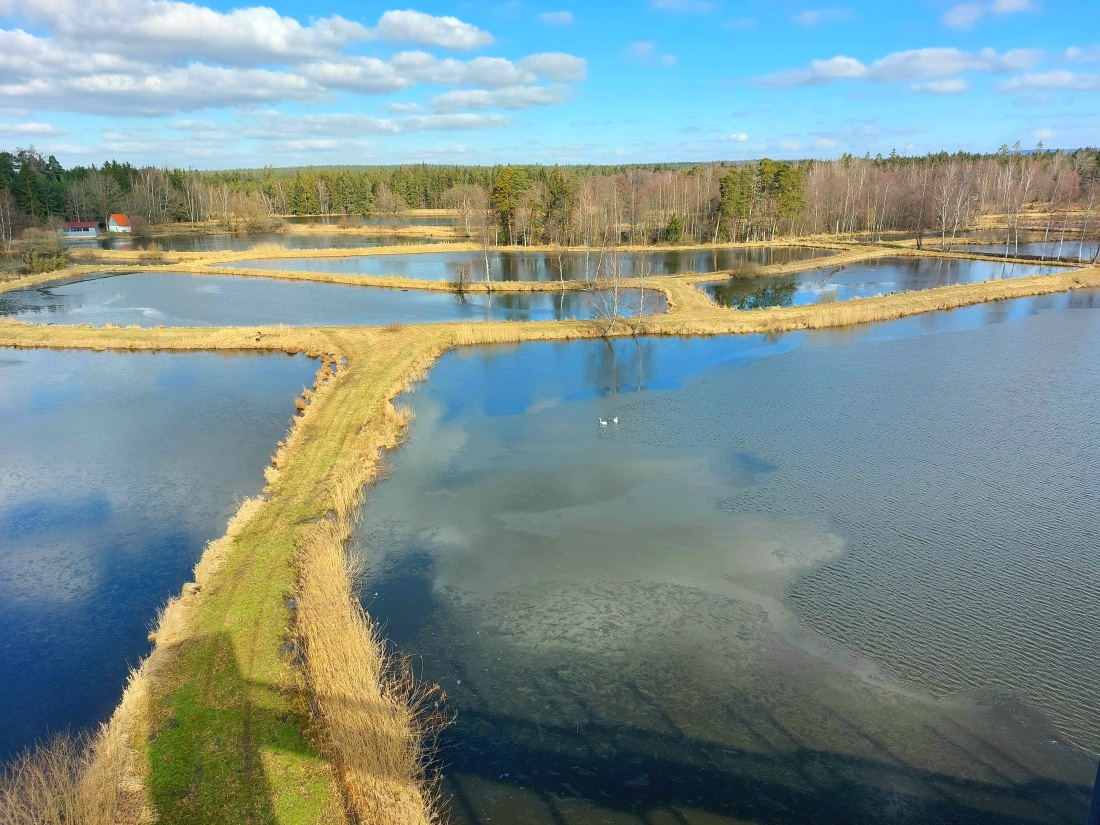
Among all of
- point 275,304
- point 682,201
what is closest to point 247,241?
point 275,304

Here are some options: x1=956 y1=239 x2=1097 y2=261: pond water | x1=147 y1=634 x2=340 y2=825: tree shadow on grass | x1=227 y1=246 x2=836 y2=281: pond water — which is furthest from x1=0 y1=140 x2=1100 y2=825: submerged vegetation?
x1=956 y1=239 x2=1097 y2=261: pond water

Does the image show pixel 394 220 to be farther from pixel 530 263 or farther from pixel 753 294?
pixel 753 294

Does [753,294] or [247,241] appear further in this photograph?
[247,241]

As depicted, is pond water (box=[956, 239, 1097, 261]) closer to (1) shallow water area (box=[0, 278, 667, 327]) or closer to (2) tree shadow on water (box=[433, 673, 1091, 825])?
(1) shallow water area (box=[0, 278, 667, 327])

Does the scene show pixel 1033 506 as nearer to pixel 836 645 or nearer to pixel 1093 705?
pixel 1093 705

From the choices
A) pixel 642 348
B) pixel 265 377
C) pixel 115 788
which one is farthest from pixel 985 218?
pixel 115 788

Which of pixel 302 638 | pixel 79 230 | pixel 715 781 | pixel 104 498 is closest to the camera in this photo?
pixel 715 781

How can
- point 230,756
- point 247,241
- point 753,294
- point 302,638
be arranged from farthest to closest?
point 247,241 → point 753,294 → point 302,638 → point 230,756
